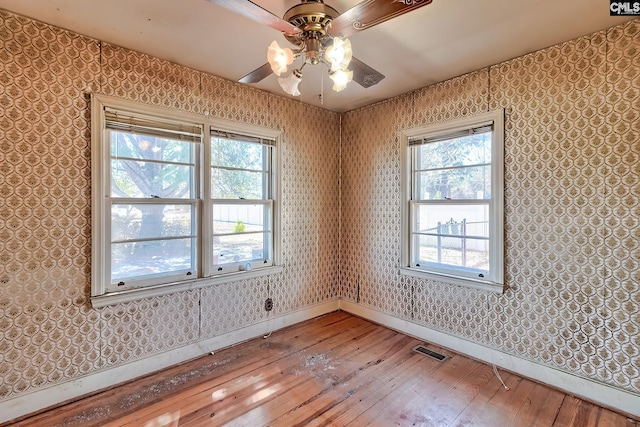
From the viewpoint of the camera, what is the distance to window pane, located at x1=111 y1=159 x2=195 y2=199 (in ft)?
7.76

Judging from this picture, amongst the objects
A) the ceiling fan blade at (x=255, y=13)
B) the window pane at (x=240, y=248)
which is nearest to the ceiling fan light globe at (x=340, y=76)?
the ceiling fan blade at (x=255, y=13)

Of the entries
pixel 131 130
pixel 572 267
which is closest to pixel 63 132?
pixel 131 130

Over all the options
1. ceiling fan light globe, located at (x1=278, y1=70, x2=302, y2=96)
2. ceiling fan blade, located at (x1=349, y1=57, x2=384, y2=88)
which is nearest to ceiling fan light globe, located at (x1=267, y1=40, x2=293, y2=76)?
ceiling fan light globe, located at (x1=278, y1=70, x2=302, y2=96)

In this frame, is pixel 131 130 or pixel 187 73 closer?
pixel 131 130

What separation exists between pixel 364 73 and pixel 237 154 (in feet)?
5.61

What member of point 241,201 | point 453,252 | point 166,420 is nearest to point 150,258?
point 241,201

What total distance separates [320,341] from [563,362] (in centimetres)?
203

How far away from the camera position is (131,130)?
2410mm

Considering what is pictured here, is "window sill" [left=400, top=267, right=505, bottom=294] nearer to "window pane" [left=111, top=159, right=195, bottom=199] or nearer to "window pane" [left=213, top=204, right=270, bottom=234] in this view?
"window pane" [left=213, top=204, right=270, bottom=234]

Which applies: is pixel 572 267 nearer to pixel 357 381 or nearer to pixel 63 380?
pixel 357 381

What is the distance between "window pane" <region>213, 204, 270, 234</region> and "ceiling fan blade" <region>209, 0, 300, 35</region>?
184cm

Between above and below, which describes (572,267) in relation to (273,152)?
below

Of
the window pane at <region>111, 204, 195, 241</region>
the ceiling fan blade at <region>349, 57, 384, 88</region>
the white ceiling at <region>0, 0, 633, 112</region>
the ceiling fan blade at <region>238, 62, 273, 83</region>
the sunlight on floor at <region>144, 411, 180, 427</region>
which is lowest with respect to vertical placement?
the sunlight on floor at <region>144, 411, 180, 427</region>

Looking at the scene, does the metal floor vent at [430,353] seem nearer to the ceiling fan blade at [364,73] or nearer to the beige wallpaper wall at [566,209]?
the beige wallpaper wall at [566,209]
